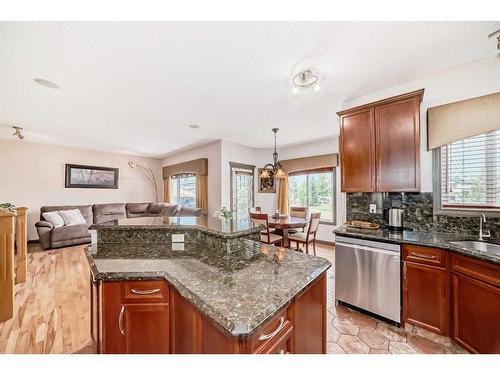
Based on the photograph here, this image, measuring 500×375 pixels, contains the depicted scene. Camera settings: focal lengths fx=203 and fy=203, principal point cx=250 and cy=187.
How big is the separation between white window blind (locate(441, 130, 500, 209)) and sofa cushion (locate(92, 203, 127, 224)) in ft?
23.0

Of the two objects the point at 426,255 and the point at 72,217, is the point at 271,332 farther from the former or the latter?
the point at 72,217

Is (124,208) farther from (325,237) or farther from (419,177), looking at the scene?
(419,177)

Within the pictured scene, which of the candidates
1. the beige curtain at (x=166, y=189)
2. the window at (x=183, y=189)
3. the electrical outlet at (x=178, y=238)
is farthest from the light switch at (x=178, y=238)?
the beige curtain at (x=166, y=189)

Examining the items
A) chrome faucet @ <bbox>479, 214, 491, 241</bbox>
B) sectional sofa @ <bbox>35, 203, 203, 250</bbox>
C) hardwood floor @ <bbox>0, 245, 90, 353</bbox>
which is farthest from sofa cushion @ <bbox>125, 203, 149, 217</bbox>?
chrome faucet @ <bbox>479, 214, 491, 241</bbox>

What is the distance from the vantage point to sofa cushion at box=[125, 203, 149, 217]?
20.1 feet

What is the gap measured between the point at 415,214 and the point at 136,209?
6.60 meters

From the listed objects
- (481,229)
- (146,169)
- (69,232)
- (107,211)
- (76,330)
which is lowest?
(76,330)

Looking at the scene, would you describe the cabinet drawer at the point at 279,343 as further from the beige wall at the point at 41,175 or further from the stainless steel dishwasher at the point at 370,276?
the beige wall at the point at 41,175

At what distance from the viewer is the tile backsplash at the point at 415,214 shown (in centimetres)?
190

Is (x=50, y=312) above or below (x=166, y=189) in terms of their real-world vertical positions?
below

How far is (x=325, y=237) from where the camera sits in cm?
483

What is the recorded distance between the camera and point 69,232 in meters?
4.59

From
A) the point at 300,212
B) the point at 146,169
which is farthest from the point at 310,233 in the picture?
the point at 146,169
